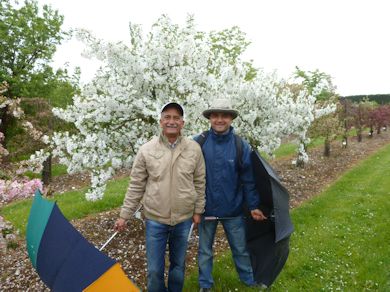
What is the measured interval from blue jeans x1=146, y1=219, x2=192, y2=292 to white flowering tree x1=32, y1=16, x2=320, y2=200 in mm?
2040

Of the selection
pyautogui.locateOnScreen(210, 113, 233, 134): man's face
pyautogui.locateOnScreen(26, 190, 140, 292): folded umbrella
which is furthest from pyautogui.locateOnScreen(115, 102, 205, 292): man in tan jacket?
pyautogui.locateOnScreen(26, 190, 140, 292): folded umbrella

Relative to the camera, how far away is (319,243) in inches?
255

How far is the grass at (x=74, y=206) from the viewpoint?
9188 millimetres

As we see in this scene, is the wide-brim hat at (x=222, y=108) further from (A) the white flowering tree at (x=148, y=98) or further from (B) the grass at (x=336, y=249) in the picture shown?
(B) the grass at (x=336, y=249)

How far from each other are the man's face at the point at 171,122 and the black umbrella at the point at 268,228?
115 centimetres

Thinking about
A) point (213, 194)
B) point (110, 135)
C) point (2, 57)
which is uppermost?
point (2, 57)

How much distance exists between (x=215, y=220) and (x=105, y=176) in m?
2.56

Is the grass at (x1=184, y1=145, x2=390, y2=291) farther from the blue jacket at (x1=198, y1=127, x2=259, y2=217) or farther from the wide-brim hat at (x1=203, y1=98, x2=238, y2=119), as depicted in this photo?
the wide-brim hat at (x1=203, y1=98, x2=238, y2=119)

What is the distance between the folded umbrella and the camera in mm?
3070

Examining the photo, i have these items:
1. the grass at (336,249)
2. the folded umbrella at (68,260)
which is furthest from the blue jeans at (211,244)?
the folded umbrella at (68,260)

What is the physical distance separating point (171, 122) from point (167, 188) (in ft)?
2.47

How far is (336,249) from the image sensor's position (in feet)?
20.4

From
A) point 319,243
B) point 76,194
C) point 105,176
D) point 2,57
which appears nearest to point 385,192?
point 319,243

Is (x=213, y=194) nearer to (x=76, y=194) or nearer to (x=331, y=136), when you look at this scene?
(x=76, y=194)
